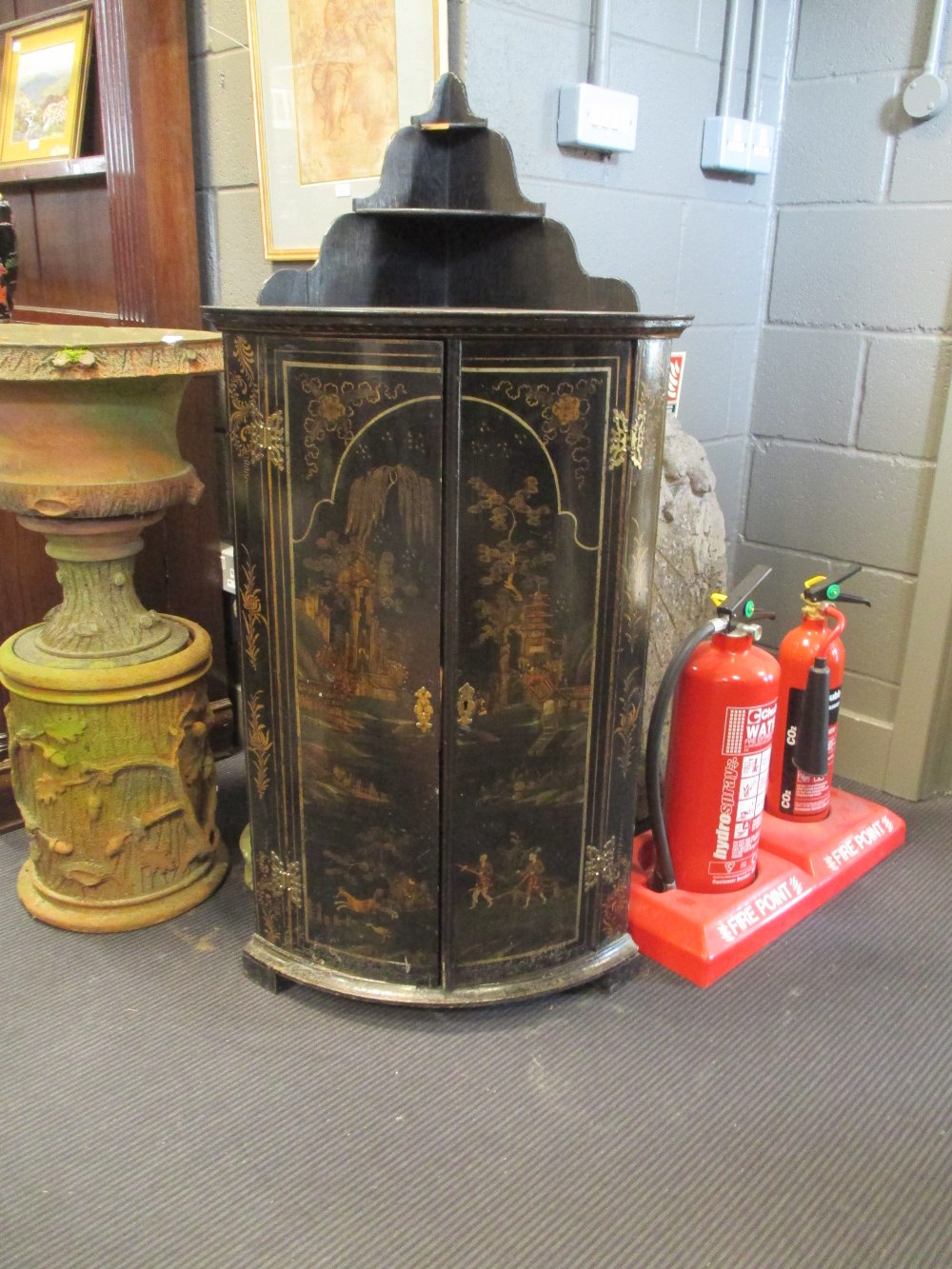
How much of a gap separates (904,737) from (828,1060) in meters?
0.90

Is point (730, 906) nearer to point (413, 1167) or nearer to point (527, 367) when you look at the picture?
point (413, 1167)

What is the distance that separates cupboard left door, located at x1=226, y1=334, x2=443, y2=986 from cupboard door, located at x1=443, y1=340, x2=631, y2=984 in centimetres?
4

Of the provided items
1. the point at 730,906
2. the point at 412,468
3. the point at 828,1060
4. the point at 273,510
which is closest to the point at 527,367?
the point at 412,468

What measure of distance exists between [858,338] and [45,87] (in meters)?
1.80

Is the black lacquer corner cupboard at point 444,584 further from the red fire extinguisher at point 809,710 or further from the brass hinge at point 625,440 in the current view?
the red fire extinguisher at point 809,710

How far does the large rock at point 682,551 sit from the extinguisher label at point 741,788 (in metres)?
0.25

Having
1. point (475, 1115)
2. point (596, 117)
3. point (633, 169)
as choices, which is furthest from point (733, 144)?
point (475, 1115)

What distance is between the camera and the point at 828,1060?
4.68 feet

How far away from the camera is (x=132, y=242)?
6.39 ft

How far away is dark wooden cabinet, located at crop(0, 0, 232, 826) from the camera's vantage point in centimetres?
187

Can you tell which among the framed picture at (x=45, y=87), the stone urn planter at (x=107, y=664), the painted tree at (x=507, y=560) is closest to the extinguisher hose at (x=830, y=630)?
the painted tree at (x=507, y=560)

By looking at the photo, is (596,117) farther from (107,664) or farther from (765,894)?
(765,894)

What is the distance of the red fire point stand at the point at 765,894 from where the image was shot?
159 centimetres

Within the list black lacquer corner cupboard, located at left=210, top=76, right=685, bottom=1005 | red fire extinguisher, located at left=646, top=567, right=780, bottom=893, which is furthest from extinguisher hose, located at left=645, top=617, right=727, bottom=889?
black lacquer corner cupboard, located at left=210, top=76, right=685, bottom=1005
